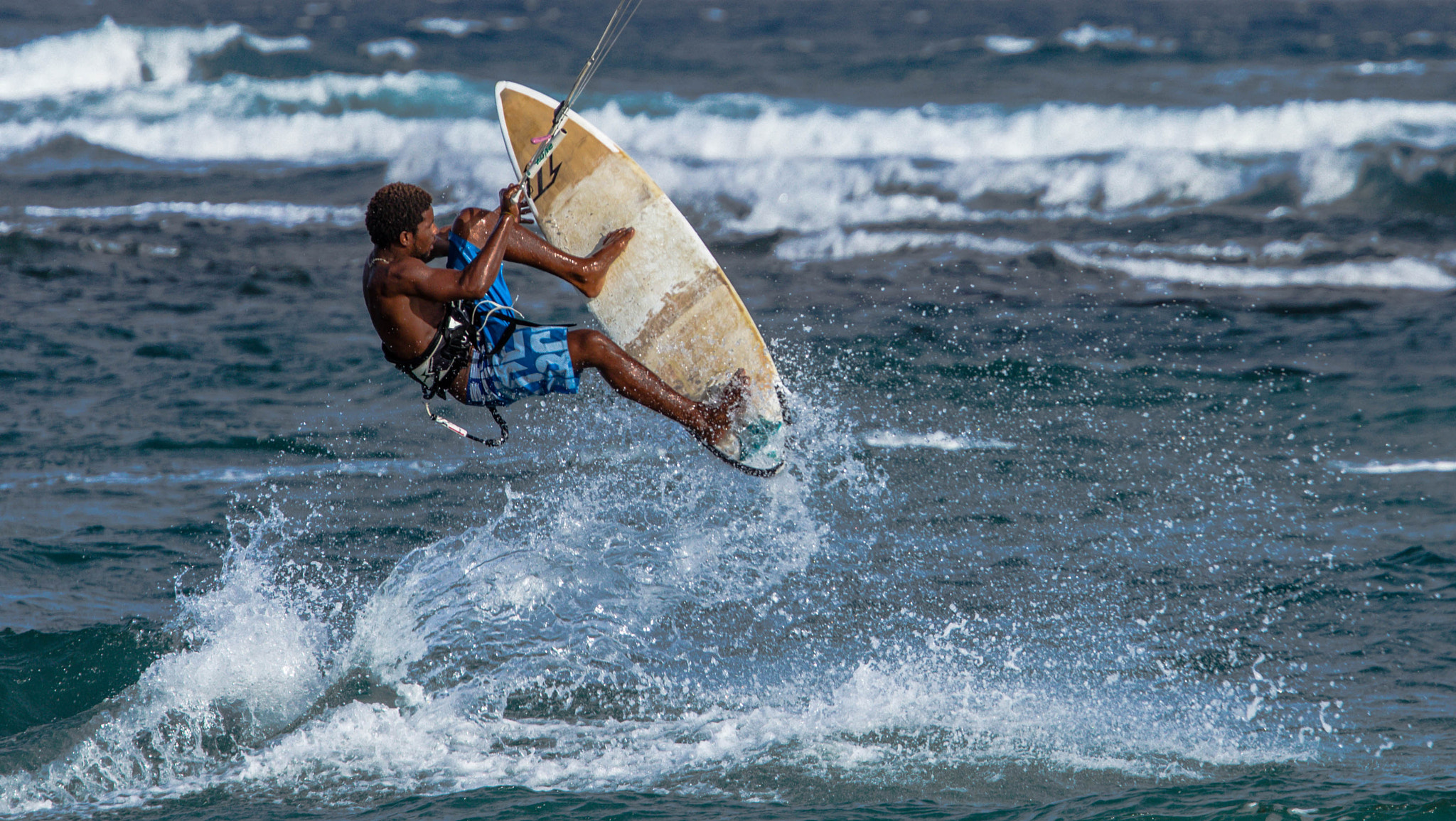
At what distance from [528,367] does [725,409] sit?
1245 millimetres

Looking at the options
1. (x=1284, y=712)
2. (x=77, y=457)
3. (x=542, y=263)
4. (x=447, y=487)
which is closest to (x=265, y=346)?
(x=77, y=457)

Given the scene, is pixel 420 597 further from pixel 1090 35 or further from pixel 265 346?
pixel 1090 35

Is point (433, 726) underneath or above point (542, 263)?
underneath

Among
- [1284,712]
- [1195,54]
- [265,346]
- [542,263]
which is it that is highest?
[1195,54]

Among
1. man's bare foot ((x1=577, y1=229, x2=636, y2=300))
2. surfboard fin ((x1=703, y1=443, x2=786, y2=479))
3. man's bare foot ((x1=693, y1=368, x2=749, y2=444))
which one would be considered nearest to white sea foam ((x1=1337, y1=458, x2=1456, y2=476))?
surfboard fin ((x1=703, y1=443, x2=786, y2=479))

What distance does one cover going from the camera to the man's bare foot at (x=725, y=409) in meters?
7.04

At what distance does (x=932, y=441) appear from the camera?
9953mm

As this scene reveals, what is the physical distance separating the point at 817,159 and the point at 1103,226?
17.0 feet

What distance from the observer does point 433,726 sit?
6.30m

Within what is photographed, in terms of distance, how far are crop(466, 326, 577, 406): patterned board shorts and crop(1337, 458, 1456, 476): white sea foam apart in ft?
20.3

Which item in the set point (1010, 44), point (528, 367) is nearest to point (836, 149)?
point (1010, 44)

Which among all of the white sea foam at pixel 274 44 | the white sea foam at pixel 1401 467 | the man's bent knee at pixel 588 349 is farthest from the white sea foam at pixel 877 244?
the white sea foam at pixel 274 44

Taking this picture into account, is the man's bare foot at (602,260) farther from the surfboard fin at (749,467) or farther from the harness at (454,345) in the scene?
the surfboard fin at (749,467)

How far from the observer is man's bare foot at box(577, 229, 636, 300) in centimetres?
704
